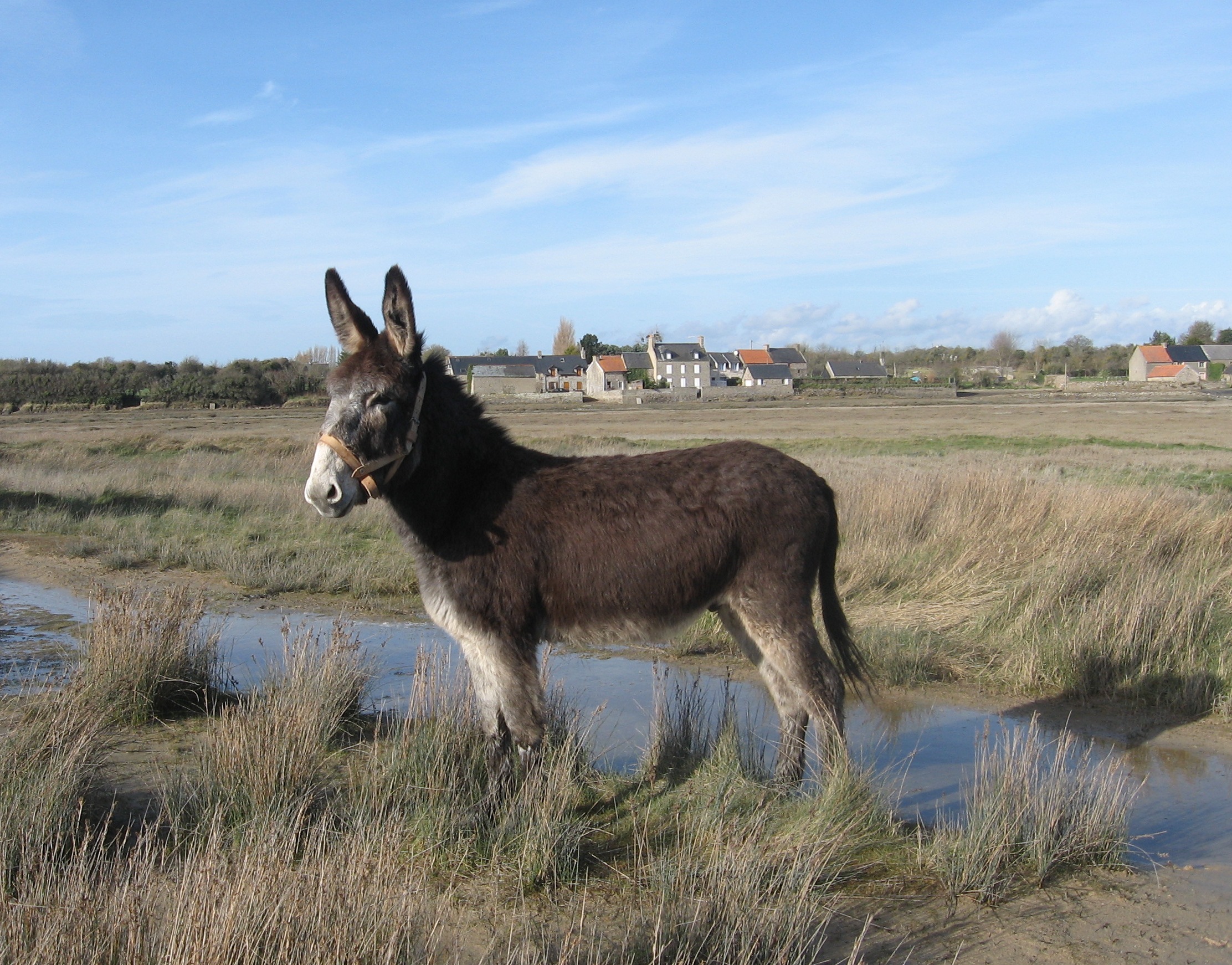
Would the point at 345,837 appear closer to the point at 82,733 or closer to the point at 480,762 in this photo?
the point at 480,762

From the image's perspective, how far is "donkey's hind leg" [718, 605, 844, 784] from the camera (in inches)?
207

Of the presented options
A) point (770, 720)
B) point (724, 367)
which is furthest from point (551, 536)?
point (724, 367)

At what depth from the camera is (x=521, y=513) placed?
512 centimetres


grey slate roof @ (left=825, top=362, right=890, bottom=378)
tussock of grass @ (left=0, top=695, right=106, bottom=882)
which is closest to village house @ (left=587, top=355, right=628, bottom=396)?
grey slate roof @ (left=825, top=362, right=890, bottom=378)

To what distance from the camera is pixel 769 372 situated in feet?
375

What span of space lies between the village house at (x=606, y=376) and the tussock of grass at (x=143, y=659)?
101 metres

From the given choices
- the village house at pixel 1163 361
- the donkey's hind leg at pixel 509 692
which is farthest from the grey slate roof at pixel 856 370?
the donkey's hind leg at pixel 509 692

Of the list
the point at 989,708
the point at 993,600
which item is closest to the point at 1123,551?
the point at 993,600

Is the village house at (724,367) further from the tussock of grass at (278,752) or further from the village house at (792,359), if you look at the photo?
the tussock of grass at (278,752)

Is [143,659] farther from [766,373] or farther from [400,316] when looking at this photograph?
[766,373]

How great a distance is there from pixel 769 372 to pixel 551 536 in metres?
112

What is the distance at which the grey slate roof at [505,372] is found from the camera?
4195 inches

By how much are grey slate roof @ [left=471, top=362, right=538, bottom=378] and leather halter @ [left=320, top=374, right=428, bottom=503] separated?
9721cm

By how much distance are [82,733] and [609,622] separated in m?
2.97
